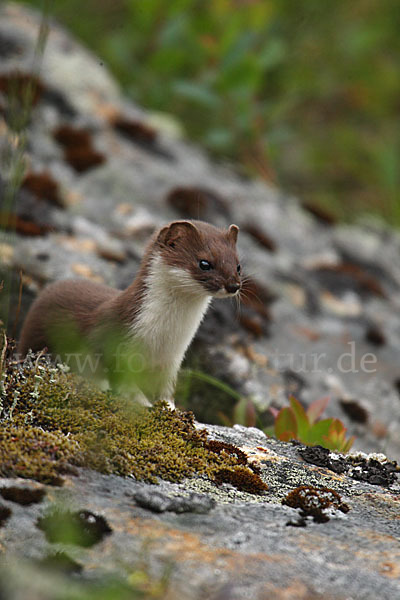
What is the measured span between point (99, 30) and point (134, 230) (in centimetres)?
548

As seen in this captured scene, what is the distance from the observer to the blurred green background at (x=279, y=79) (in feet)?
30.3

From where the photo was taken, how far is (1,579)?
6.95 feet

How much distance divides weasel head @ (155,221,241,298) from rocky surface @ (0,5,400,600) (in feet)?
3.01

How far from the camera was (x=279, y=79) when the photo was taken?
35.0ft

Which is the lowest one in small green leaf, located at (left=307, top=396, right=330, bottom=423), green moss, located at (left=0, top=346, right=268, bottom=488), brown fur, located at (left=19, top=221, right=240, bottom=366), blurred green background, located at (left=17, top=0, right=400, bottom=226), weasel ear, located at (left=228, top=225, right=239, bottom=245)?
green moss, located at (left=0, top=346, right=268, bottom=488)

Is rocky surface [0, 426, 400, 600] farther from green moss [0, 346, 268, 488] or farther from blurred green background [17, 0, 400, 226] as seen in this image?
blurred green background [17, 0, 400, 226]

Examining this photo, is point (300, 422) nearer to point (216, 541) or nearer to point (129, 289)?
point (129, 289)

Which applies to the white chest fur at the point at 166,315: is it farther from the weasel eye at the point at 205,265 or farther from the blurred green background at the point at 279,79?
the blurred green background at the point at 279,79

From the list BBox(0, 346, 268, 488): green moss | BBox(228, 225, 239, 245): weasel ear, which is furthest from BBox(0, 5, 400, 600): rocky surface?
BBox(228, 225, 239, 245): weasel ear

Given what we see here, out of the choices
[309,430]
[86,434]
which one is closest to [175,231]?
[309,430]

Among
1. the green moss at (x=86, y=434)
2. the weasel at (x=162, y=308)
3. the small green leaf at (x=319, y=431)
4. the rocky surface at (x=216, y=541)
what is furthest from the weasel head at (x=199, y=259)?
the rocky surface at (x=216, y=541)

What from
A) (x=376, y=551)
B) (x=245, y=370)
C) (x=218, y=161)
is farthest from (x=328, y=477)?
(x=218, y=161)

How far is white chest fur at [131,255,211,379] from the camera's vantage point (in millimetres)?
4355

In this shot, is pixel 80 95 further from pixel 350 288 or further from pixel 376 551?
pixel 376 551
